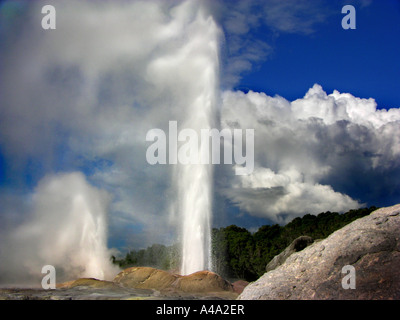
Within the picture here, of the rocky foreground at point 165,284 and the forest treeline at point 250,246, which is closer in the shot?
the rocky foreground at point 165,284

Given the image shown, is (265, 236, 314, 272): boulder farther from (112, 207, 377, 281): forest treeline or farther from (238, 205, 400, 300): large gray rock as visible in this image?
(112, 207, 377, 281): forest treeline

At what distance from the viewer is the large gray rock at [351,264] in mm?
11906

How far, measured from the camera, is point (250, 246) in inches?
2477

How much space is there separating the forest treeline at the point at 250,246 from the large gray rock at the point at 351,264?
44.3 m

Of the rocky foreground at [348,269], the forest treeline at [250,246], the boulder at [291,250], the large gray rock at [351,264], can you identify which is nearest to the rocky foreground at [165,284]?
the boulder at [291,250]

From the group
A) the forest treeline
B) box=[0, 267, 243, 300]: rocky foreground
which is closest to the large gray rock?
box=[0, 267, 243, 300]: rocky foreground

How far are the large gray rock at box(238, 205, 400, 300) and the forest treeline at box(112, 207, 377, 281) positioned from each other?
145 ft

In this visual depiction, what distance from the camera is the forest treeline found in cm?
6012

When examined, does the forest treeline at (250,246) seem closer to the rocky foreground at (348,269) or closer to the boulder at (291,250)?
the boulder at (291,250)

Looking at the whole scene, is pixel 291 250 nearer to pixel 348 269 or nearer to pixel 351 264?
pixel 351 264

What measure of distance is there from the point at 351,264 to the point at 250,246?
169 feet

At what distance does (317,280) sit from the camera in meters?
12.9
